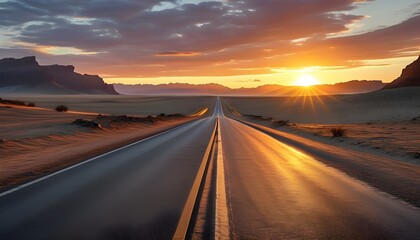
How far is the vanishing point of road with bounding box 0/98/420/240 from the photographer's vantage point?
19.5 feet

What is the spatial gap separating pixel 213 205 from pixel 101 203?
1.92 m

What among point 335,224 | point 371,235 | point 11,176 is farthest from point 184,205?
point 11,176

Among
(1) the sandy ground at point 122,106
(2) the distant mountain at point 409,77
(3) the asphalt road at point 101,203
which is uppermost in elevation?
(2) the distant mountain at point 409,77

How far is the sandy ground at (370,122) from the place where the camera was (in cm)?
2062

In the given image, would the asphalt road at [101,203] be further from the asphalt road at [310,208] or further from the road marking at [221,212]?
the asphalt road at [310,208]

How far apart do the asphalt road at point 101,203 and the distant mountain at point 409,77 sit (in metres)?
152

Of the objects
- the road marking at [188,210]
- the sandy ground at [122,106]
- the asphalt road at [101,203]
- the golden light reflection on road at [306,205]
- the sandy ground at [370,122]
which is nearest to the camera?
the road marking at [188,210]

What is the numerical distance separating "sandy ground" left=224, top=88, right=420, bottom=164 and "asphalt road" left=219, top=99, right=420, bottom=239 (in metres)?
6.61

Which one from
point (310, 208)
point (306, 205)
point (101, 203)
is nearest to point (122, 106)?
point (101, 203)

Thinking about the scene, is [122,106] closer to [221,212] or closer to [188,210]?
[188,210]

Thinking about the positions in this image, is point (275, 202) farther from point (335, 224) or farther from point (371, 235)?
point (371, 235)

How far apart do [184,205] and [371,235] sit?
9.93 ft

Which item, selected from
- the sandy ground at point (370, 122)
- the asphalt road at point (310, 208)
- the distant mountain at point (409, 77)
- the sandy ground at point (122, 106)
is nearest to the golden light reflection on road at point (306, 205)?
the asphalt road at point (310, 208)

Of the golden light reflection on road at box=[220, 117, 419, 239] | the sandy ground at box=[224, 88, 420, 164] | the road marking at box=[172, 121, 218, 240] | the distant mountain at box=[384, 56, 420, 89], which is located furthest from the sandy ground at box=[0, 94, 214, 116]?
the road marking at box=[172, 121, 218, 240]
